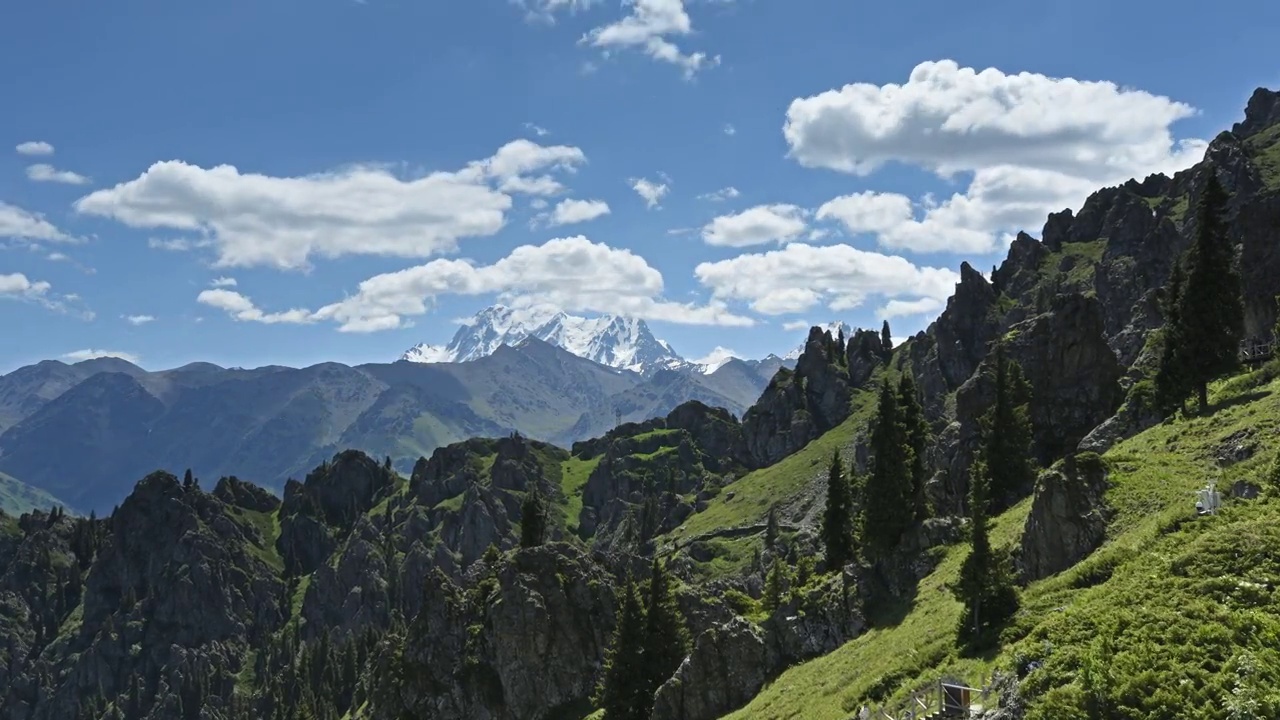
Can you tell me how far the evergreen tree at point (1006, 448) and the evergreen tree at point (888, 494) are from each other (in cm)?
943

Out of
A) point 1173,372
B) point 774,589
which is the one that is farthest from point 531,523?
point 1173,372

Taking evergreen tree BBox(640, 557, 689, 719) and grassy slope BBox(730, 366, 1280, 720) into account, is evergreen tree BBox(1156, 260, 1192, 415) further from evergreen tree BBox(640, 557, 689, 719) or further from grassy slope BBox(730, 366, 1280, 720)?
evergreen tree BBox(640, 557, 689, 719)

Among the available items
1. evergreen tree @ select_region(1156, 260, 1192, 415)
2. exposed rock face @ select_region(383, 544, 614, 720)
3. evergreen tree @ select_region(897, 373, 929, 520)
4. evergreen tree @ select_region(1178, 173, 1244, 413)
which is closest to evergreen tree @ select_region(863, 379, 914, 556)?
evergreen tree @ select_region(897, 373, 929, 520)

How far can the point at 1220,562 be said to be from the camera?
3262 centimetres

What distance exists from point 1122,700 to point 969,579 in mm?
15055

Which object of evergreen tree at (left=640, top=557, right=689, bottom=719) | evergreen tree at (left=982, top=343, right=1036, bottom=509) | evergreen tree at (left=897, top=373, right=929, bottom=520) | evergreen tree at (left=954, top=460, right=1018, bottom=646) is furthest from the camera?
evergreen tree at (left=982, top=343, right=1036, bottom=509)

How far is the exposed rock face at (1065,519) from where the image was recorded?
153 ft

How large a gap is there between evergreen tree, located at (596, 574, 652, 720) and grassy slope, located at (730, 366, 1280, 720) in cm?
1778

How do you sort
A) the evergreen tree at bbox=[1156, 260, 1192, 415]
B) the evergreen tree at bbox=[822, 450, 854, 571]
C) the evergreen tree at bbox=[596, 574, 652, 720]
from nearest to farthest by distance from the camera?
the evergreen tree at bbox=[1156, 260, 1192, 415] < the evergreen tree at bbox=[596, 574, 652, 720] < the evergreen tree at bbox=[822, 450, 854, 571]

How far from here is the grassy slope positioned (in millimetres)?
27594

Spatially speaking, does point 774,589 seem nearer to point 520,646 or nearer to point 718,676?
point 718,676

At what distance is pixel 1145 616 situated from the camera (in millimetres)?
31078

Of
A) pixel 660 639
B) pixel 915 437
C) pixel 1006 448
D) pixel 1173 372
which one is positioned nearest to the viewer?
pixel 1173 372

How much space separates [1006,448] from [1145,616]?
51652mm
